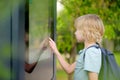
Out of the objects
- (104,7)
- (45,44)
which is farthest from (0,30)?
(104,7)

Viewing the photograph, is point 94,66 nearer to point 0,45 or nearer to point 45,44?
point 45,44

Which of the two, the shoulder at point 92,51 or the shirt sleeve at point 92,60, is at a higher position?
the shoulder at point 92,51

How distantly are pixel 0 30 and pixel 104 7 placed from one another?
7.51 m

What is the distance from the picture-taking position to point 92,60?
2.41 metres

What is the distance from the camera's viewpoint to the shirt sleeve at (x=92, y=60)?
2.41m

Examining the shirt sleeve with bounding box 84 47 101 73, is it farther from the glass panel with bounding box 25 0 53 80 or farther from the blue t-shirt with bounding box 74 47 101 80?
the glass panel with bounding box 25 0 53 80

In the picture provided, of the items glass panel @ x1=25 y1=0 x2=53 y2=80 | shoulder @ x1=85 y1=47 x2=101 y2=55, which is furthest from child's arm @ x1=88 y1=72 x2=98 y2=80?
glass panel @ x1=25 y1=0 x2=53 y2=80

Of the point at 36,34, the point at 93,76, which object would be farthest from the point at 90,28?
the point at 36,34

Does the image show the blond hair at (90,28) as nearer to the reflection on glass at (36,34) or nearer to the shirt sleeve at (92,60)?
the shirt sleeve at (92,60)

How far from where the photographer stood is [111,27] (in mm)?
10039

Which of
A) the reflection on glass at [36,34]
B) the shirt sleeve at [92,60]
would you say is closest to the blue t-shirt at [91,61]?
the shirt sleeve at [92,60]

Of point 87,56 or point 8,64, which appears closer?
point 8,64

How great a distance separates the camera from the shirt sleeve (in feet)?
7.90

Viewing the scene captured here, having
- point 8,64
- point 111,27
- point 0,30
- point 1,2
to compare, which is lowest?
point 111,27
